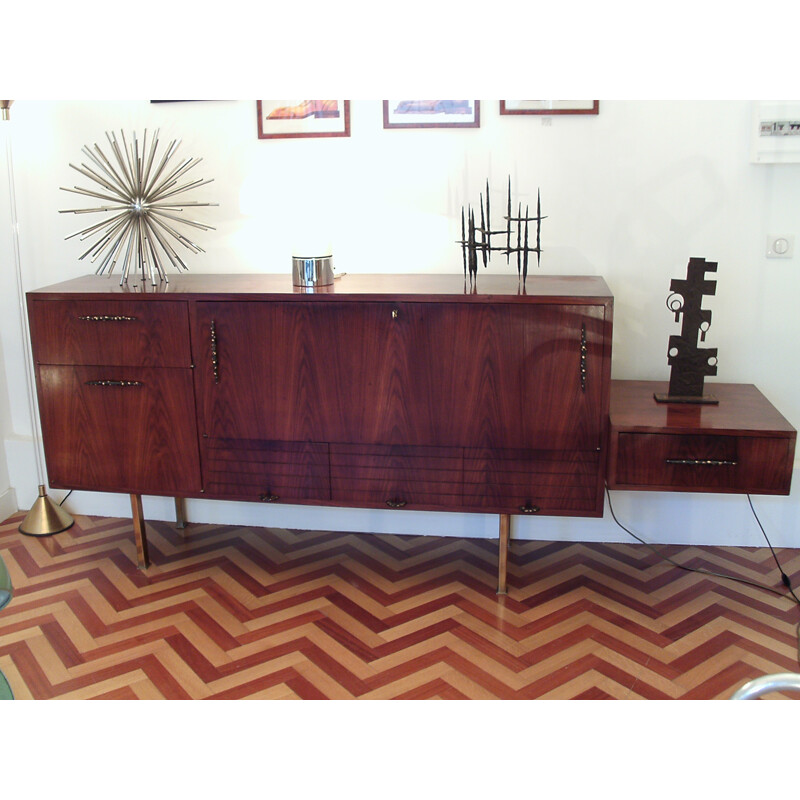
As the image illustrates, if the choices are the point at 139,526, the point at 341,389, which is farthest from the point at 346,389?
the point at 139,526

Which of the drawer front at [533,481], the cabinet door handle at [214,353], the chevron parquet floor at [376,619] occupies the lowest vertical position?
the chevron parquet floor at [376,619]

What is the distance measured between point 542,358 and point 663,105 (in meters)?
1.03

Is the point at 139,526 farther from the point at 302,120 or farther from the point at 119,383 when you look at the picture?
the point at 302,120

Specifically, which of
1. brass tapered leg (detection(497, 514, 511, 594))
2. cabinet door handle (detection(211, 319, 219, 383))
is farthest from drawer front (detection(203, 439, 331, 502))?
brass tapered leg (detection(497, 514, 511, 594))

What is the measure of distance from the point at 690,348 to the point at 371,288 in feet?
3.67

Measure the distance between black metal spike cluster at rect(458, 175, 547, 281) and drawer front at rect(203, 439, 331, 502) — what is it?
843 millimetres

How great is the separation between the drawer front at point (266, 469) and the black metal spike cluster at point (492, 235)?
0.84 meters

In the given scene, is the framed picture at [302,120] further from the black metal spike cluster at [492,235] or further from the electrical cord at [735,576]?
the electrical cord at [735,576]

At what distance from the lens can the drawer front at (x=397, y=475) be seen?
9.37 ft

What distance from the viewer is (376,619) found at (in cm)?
285

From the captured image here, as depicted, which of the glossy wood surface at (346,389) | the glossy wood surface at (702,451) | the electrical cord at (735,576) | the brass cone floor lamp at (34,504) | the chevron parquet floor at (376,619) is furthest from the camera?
the brass cone floor lamp at (34,504)

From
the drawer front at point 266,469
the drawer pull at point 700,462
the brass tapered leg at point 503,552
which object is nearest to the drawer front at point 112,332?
the drawer front at point 266,469

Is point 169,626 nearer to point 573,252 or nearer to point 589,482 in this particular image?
point 589,482

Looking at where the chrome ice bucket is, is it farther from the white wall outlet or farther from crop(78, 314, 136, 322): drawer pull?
the white wall outlet
